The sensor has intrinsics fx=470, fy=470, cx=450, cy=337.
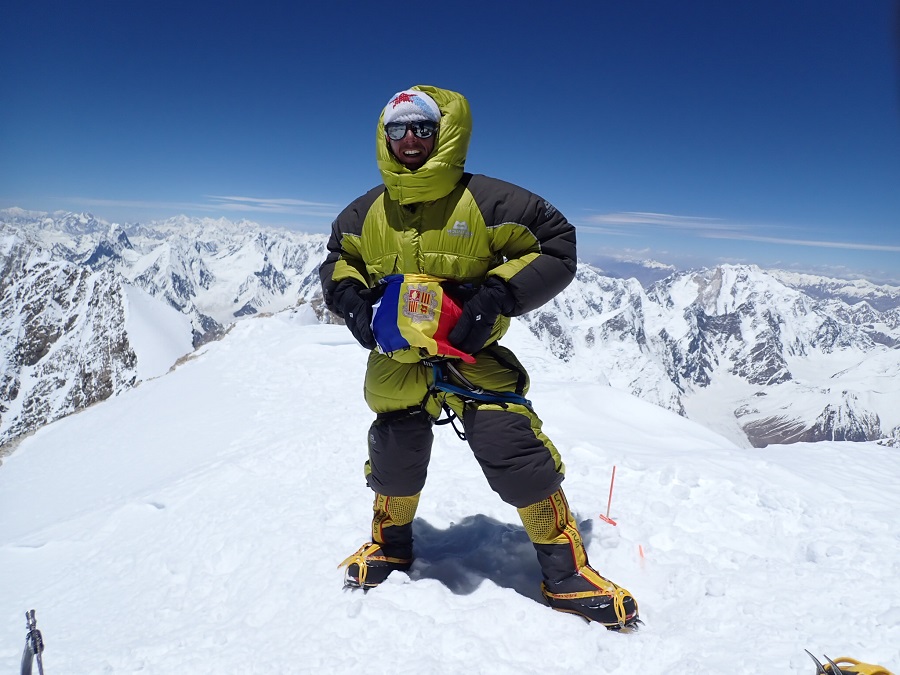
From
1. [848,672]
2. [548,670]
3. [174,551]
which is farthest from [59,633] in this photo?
[848,672]

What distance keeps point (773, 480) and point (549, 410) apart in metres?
3.75

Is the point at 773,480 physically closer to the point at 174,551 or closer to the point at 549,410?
the point at 549,410

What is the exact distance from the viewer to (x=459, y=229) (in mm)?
3152

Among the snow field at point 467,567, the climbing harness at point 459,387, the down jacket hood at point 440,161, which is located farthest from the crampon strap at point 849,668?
the down jacket hood at point 440,161

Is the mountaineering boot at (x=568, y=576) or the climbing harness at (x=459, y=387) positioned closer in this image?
the mountaineering boot at (x=568, y=576)

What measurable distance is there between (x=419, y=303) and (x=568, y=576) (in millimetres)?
2180

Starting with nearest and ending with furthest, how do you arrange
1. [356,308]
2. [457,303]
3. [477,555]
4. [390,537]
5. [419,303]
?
[419,303] → [457,303] → [356,308] → [390,537] → [477,555]

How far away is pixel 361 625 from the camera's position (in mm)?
3166

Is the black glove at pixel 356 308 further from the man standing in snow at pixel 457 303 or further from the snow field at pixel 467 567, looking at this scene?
the snow field at pixel 467 567

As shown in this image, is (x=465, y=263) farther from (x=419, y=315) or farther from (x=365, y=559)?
(x=365, y=559)

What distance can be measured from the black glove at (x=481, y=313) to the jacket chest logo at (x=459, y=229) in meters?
0.35

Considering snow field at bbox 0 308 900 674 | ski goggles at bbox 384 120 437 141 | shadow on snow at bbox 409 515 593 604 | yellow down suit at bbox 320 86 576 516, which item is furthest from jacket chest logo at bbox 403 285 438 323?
shadow on snow at bbox 409 515 593 604

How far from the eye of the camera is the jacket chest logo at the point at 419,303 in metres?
3.12

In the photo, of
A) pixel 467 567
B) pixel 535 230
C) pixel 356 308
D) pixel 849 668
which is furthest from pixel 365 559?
pixel 849 668
